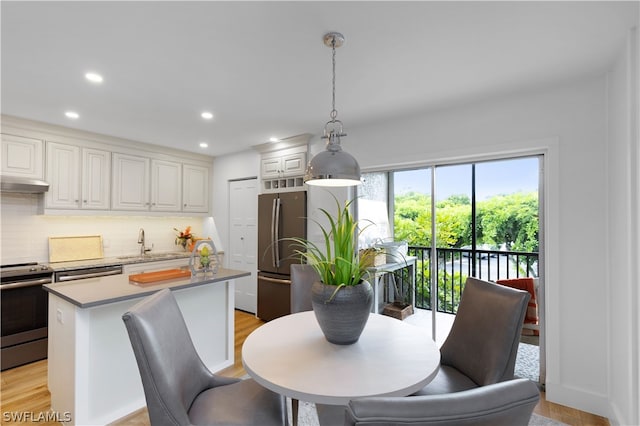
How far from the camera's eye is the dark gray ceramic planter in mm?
1411

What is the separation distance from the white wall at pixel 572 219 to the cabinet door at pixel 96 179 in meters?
4.48

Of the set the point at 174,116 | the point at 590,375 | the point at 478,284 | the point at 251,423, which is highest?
the point at 174,116

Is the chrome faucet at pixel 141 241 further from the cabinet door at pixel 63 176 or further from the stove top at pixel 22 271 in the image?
the stove top at pixel 22 271

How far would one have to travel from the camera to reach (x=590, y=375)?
223cm

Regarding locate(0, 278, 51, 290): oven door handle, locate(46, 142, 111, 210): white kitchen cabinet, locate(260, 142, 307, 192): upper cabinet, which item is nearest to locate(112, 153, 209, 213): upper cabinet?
locate(46, 142, 111, 210): white kitchen cabinet

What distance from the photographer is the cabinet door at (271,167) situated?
4.18 metres

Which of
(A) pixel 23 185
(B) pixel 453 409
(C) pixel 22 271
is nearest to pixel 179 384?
(B) pixel 453 409

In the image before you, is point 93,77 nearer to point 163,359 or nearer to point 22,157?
point 22,157

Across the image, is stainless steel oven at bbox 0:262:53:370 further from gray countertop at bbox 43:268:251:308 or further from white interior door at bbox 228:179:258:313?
white interior door at bbox 228:179:258:313

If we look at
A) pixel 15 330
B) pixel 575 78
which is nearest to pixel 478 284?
pixel 575 78

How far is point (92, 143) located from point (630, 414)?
547cm

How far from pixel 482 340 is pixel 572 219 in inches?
57.1

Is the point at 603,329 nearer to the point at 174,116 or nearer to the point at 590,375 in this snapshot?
the point at 590,375

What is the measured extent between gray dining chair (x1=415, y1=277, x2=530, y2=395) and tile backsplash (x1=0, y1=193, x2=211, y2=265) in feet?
14.3
